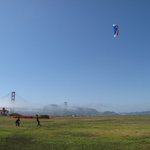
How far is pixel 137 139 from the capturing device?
43.7m

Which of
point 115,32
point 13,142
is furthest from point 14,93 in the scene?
point 13,142

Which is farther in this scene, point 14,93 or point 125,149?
point 14,93

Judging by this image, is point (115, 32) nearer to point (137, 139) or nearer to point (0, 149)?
point (137, 139)

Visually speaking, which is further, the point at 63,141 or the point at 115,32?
the point at 115,32

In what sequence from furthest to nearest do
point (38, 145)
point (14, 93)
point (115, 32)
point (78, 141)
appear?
point (14, 93) < point (115, 32) < point (78, 141) < point (38, 145)

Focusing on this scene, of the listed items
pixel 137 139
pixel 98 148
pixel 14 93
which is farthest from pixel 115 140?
pixel 14 93

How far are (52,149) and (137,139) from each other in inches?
528

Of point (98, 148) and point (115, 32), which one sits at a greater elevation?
point (115, 32)

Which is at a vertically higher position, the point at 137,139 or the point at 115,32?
the point at 115,32

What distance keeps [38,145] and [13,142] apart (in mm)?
4056

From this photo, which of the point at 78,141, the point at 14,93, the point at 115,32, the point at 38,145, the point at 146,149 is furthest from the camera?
the point at 14,93

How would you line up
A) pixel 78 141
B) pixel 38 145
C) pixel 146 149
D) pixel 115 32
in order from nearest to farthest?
1. pixel 146 149
2. pixel 38 145
3. pixel 78 141
4. pixel 115 32

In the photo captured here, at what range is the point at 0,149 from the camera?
36062mm

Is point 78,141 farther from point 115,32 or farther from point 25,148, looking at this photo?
point 115,32
